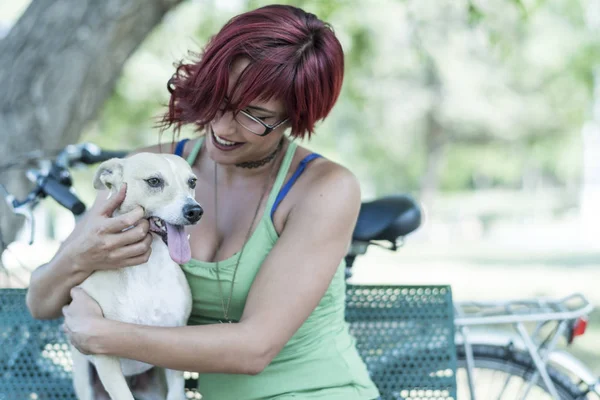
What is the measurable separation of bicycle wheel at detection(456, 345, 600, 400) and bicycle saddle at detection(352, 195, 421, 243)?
1.89 feet

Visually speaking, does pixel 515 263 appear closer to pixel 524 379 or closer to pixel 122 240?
pixel 524 379

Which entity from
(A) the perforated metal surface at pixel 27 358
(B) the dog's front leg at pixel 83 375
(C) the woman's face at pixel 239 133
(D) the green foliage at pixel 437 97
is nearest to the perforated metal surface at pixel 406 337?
(C) the woman's face at pixel 239 133

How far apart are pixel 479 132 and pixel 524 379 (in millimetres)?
28490

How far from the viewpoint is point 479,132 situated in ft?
100

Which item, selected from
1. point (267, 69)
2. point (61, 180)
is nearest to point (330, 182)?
point (267, 69)

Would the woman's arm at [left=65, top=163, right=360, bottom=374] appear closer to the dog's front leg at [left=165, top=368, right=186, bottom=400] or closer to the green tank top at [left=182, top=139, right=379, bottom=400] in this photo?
the green tank top at [left=182, top=139, right=379, bottom=400]

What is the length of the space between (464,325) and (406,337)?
23 centimetres

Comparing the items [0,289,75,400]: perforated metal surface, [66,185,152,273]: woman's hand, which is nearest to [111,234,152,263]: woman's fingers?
[66,185,152,273]: woman's hand

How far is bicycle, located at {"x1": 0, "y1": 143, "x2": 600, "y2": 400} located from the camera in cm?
269

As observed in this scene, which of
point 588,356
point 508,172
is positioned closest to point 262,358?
point 588,356

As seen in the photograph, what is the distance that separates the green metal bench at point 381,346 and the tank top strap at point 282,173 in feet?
1.82

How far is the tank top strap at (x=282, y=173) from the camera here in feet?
7.80

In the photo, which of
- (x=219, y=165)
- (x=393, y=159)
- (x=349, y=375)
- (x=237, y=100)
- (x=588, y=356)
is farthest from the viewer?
(x=393, y=159)

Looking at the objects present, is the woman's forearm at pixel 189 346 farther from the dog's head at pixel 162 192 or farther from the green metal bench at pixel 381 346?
the green metal bench at pixel 381 346
